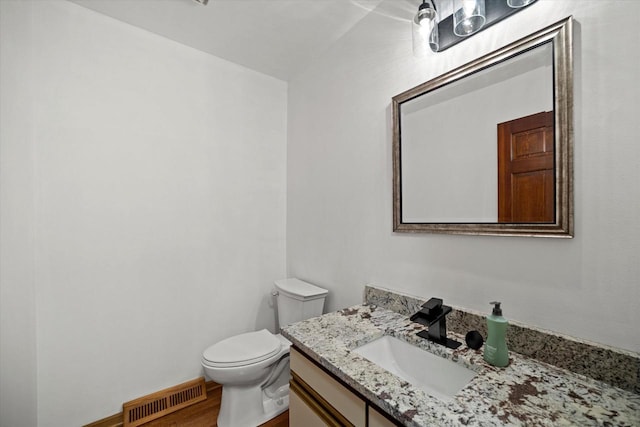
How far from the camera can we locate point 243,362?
4.93 feet

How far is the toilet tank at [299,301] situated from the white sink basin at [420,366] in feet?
2.28

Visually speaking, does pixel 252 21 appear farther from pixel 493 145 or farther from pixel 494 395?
pixel 494 395

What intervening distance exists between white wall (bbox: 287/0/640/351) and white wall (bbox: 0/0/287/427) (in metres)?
0.57

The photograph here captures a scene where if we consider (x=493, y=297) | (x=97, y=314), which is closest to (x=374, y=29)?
(x=493, y=297)

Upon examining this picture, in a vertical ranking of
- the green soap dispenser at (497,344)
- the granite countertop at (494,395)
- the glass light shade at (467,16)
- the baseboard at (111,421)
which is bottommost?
the baseboard at (111,421)

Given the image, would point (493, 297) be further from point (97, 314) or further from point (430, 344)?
point (97, 314)

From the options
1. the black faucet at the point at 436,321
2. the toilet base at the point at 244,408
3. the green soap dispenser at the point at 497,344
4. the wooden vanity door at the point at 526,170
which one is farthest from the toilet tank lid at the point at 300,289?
the wooden vanity door at the point at 526,170

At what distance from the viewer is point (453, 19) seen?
1.12 metres

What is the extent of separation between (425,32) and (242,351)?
76.5 inches

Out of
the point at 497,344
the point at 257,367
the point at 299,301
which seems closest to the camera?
the point at 497,344

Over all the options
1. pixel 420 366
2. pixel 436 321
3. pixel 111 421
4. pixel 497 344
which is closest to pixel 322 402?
pixel 420 366

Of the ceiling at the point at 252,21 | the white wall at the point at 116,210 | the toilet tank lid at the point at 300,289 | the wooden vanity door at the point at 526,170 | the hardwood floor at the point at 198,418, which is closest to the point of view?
the wooden vanity door at the point at 526,170

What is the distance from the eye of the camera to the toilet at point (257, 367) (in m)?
1.50

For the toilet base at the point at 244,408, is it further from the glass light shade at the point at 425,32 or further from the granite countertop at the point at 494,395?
the glass light shade at the point at 425,32
